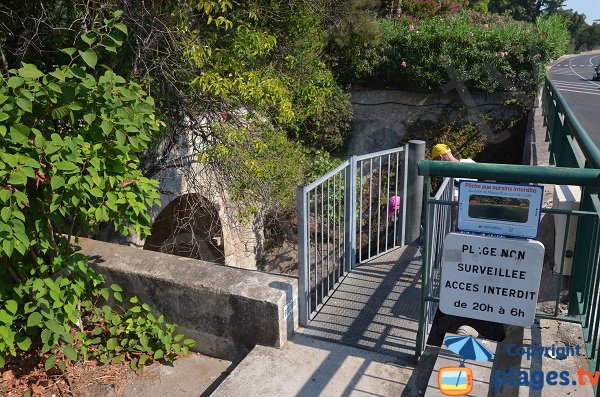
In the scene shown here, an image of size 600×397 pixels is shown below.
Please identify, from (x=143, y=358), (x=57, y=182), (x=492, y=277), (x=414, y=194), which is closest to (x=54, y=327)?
(x=143, y=358)

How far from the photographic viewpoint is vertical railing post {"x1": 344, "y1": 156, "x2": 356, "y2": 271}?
14.8ft

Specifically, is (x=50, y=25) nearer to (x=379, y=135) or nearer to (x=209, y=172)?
(x=209, y=172)

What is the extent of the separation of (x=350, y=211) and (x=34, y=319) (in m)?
2.66

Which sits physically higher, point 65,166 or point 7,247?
point 65,166

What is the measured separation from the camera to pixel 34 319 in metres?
3.06

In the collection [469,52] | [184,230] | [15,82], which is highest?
[469,52]

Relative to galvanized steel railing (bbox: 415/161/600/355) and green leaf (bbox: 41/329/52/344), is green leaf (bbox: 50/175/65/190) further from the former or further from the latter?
galvanized steel railing (bbox: 415/161/600/355)

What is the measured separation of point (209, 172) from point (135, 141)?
128 inches

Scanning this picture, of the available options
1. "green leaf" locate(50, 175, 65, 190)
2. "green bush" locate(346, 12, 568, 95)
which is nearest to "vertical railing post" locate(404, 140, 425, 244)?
"green leaf" locate(50, 175, 65, 190)

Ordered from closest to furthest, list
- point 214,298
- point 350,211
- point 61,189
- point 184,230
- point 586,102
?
point 61,189 → point 214,298 → point 350,211 → point 184,230 → point 586,102

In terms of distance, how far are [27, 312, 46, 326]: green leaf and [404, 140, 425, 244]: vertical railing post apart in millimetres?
3675

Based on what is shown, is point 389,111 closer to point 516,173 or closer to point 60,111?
point 516,173

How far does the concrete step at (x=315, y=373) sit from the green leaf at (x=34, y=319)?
116 cm

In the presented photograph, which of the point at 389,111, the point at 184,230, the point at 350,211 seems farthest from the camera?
the point at 389,111
